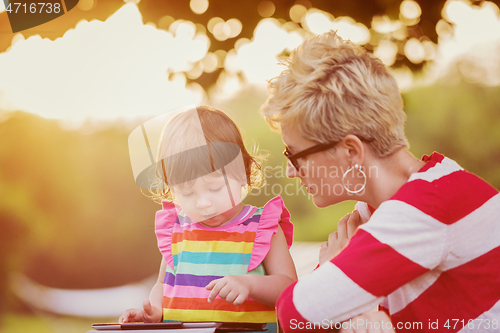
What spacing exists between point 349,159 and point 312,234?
151 centimetres

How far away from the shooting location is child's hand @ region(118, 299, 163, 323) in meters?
1.24

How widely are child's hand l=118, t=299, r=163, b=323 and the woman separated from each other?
1.84ft

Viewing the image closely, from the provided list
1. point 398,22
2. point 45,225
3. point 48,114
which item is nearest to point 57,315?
point 45,225

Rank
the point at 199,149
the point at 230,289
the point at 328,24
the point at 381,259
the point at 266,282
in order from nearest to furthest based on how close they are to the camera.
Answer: the point at 381,259, the point at 230,289, the point at 266,282, the point at 199,149, the point at 328,24

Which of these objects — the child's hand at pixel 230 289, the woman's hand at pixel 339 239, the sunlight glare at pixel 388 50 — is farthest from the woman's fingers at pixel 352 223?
the sunlight glare at pixel 388 50

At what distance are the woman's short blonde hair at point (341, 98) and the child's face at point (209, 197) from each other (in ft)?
1.14

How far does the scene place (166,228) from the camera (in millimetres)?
1470

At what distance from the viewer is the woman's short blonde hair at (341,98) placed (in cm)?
98

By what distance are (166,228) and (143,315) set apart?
0.31 metres

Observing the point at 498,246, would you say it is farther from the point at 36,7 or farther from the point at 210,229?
the point at 36,7

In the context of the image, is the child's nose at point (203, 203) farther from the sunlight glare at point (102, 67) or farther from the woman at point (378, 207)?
the sunlight glare at point (102, 67)

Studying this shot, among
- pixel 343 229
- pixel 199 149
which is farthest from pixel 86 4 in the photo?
pixel 343 229

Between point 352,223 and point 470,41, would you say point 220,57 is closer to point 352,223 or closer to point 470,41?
point 470,41

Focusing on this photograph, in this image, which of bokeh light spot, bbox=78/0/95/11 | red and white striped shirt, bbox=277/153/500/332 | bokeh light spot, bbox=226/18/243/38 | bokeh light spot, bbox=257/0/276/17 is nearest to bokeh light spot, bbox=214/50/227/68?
bokeh light spot, bbox=226/18/243/38
